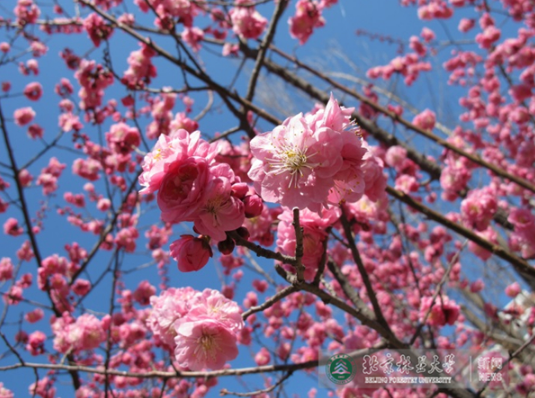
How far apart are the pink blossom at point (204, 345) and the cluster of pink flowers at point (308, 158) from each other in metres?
0.64

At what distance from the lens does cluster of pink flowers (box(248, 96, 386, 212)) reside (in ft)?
3.42

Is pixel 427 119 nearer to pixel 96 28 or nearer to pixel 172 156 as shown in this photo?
pixel 96 28

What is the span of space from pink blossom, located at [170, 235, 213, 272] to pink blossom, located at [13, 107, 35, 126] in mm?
6256

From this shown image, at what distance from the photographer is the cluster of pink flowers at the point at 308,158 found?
3.42ft

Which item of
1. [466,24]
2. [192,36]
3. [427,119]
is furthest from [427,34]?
[192,36]

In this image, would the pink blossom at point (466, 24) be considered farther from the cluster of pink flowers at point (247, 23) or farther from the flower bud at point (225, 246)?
the flower bud at point (225, 246)

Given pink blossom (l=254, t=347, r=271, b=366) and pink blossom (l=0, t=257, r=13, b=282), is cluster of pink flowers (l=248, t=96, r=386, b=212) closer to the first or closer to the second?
pink blossom (l=254, t=347, r=271, b=366)

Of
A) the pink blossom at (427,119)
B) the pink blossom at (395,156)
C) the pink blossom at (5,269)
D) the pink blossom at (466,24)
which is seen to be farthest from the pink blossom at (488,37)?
the pink blossom at (5,269)

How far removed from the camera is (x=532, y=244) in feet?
9.29

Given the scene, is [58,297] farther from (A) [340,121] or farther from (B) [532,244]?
(B) [532,244]

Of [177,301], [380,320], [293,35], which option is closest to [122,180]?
[293,35]

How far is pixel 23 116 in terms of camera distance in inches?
236

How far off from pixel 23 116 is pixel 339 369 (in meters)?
6.35

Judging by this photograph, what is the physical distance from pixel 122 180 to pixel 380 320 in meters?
4.56
